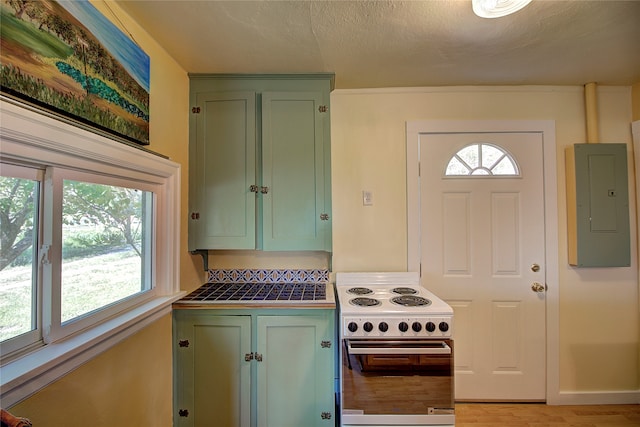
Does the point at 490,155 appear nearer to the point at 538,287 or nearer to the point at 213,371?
the point at 538,287

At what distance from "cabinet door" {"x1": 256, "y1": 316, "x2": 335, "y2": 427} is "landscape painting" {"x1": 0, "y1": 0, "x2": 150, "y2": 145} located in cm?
127

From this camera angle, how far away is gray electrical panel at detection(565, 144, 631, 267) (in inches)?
70.7

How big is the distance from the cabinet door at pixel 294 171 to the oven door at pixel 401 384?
0.74 metres

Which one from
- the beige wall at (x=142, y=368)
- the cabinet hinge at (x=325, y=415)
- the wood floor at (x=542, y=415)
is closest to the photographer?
the beige wall at (x=142, y=368)

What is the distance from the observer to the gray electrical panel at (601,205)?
179cm

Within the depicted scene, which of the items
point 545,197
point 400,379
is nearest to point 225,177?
point 400,379

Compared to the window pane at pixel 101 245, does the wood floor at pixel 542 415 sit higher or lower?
lower

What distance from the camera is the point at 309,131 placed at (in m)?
1.75

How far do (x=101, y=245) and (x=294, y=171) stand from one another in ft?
3.63

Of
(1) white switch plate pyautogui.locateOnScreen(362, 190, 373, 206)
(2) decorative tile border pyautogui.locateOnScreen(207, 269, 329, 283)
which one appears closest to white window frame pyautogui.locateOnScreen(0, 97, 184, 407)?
(2) decorative tile border pyautogui.locateOnScreen(207, 269, 329, 283)

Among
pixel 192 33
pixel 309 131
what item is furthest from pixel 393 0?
pixel 192 33

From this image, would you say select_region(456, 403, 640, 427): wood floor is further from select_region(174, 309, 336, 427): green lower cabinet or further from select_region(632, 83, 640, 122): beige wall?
select_region(632, 83, 640, 122): beige wall

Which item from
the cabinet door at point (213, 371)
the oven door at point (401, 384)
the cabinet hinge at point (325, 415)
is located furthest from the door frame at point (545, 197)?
the cabinet door at point (213, 371)

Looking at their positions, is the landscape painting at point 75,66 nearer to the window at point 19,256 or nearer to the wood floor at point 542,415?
the window at point 19,256
